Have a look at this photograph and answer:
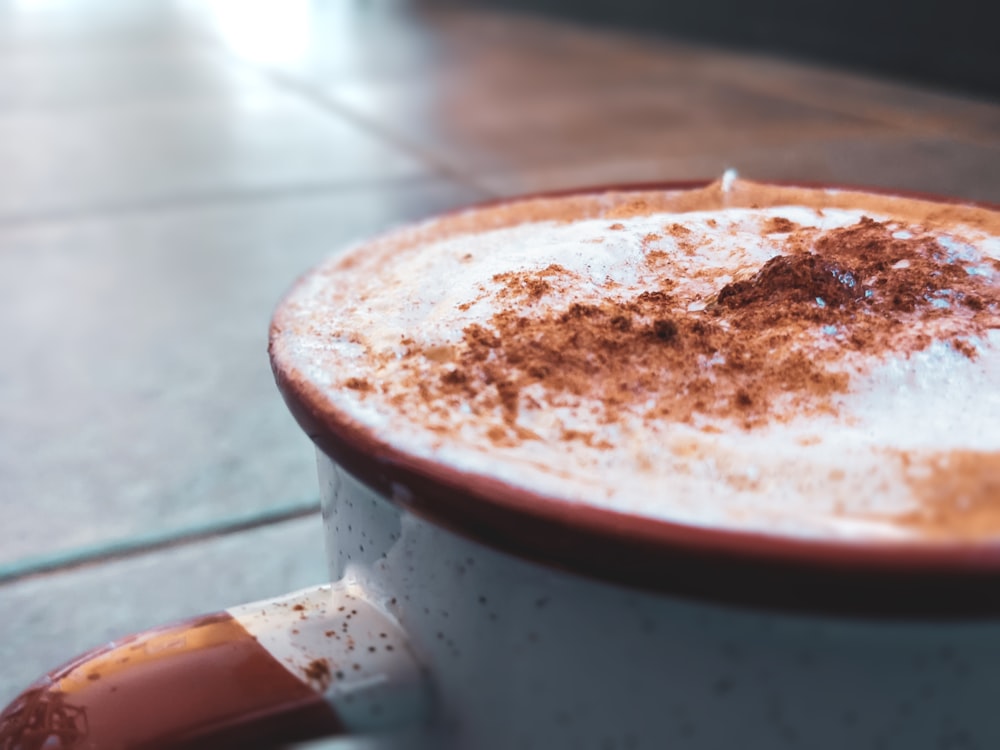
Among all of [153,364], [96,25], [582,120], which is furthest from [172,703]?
[96,25]

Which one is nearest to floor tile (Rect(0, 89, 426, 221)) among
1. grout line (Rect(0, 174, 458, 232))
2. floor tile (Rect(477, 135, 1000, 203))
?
grout line (Rect(0, 174, 458, 232))

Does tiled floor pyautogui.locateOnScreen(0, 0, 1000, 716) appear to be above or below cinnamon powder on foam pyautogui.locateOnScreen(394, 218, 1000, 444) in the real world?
below

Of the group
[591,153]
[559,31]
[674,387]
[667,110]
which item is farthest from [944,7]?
[674,387]

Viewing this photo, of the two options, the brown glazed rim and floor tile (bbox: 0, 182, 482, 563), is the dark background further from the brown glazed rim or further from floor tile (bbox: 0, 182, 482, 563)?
the brown glazed rim

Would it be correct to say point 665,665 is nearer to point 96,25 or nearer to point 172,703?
point 172,703

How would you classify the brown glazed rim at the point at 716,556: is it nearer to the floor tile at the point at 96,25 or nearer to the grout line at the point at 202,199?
the grout line at the point at 202,199

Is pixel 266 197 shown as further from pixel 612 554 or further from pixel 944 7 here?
pixel 944 7
